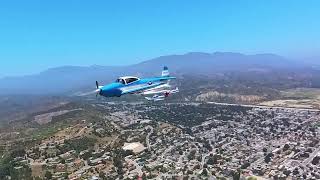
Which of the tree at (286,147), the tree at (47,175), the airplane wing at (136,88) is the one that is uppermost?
the airplane wing at (136,88)

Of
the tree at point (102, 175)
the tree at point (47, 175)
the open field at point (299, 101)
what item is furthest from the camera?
the open field at point (299, 101)

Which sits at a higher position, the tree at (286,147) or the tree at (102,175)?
the tree at (102,175)

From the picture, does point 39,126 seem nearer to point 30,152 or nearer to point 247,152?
point 30,152

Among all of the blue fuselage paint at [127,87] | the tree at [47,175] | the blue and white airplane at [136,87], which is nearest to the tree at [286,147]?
the blue and white airplane at [136,87]

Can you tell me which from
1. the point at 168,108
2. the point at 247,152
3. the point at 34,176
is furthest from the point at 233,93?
the point at 34,176

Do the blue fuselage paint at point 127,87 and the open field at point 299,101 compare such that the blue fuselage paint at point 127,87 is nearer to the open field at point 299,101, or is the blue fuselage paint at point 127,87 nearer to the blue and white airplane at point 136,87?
the blue and white airplane at point 136,87

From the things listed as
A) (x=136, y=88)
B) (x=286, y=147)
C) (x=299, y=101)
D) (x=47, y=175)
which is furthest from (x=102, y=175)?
(x=299, y=101)

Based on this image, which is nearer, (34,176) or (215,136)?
(34,176)

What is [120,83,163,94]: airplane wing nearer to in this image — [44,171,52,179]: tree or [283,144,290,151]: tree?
[44,171,52,179]: tree
